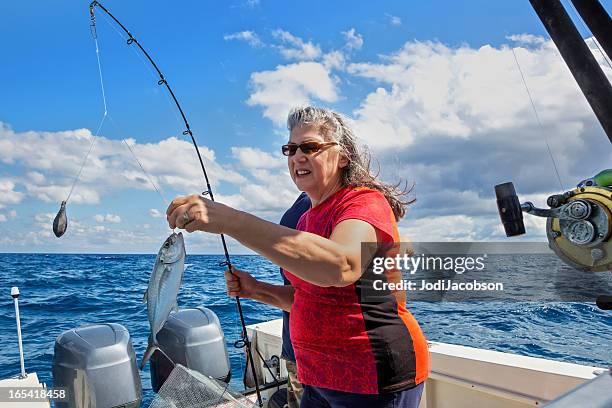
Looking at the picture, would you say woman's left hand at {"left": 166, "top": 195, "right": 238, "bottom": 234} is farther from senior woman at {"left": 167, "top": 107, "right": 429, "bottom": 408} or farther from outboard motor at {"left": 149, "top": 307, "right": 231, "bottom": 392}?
outboard motor at {"left": 149, "top": 307, "right": 231, "bottom": 392}

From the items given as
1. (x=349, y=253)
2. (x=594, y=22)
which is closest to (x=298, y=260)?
(x=349, y=253)

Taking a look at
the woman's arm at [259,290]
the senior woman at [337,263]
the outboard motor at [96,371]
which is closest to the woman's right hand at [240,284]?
the woman's arm at [259,290]

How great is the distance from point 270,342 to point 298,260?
289 centimetres

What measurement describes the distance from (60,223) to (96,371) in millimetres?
1088

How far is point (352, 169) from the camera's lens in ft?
5.46

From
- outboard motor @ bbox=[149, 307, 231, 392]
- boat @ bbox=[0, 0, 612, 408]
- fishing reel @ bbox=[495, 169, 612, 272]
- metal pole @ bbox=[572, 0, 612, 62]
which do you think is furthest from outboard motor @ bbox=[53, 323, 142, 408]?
metal pole @ bbox=[572, 0, 612, 62]

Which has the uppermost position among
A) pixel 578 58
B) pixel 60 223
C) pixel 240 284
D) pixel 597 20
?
pixel 597 20

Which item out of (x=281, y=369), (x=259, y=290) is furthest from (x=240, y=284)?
(x=281, y=369)

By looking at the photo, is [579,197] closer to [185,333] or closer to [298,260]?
[298,260]

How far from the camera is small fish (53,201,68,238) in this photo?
3.18 meters

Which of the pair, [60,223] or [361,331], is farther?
[60,223]

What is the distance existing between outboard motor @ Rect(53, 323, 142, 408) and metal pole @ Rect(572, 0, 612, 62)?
11.4 ft

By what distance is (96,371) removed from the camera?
11.3 feet

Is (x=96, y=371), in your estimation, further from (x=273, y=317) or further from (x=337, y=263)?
(x=273, y=317)
